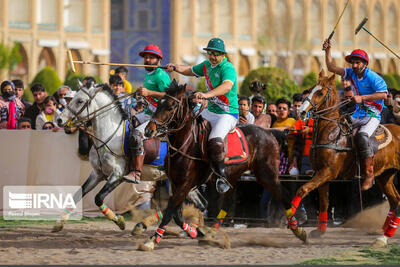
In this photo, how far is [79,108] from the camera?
39.3 ft

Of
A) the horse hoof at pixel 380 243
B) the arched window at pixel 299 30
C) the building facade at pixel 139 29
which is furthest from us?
the arched window at pixel 299 30

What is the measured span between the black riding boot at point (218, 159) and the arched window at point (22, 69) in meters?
46.2

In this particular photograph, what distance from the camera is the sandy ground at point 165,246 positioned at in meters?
9.20

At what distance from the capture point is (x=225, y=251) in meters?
10.1

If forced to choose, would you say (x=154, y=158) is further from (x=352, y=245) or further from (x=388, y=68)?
(x=388, y=68)

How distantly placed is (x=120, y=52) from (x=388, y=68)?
2453 cm

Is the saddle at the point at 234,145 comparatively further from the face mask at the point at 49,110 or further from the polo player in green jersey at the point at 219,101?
the face mask at the point at 49,110

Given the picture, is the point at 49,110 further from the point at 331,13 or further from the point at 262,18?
the point at 331,13

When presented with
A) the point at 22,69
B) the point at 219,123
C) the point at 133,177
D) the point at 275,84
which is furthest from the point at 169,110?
the point at 22,69

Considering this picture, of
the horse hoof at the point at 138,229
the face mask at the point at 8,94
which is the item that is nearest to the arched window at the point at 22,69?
the face mask at the point at 8,94

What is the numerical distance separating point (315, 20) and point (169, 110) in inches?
2489

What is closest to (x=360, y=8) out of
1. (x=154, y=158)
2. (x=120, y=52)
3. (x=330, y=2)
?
(x=330, y=2)

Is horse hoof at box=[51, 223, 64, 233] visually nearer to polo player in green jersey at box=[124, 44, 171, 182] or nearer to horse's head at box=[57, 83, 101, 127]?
polo player in green jersey at box=[124, 44, 171, 182]

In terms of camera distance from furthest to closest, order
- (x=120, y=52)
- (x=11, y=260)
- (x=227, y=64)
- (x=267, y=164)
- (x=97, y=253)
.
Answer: (x=120, y=52) < (x=267, y=164) < (x=227, y=64) < (x=97, y=253) < (x=11, y=260)
